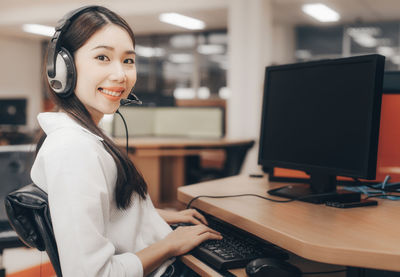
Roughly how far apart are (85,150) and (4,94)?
29.8 feet

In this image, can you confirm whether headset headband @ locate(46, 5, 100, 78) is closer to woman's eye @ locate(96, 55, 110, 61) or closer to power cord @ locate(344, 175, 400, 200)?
woman's eye @ locate(96, 55, 110, 61)

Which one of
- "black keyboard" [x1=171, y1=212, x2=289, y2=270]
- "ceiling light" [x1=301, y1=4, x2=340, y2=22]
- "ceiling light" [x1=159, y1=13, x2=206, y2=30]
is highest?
"ceiling light" [x1=301, y1=4, x2=340, y2=22]

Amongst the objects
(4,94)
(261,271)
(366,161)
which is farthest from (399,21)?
(4,94)

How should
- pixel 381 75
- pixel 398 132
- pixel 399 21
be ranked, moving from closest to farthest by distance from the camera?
pixel 381 75 → pixel 398 132 → pixel 399 21

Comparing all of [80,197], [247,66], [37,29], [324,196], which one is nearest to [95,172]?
[80,197]

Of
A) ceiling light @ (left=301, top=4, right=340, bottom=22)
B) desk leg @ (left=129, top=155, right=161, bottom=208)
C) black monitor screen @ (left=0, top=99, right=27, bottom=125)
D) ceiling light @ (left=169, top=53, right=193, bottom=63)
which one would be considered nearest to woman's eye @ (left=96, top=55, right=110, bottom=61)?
desk leg @ (left=129, top=155, right=161, bottom=208)

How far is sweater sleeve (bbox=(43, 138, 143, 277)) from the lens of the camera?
31.7 inches

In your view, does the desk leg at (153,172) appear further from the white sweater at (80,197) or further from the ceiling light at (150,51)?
the ceiling light at (150,51)

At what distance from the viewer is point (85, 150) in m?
0.86

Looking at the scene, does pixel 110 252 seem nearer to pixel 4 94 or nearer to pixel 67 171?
pixel 67 171

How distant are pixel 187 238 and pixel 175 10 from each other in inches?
215

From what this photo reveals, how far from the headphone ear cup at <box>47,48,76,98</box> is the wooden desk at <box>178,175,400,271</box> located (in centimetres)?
55

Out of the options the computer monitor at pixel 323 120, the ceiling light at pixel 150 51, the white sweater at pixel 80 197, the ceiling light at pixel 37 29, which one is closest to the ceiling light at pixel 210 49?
the ceiling light at pixel 150 51

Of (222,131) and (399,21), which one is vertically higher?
(399,21)
